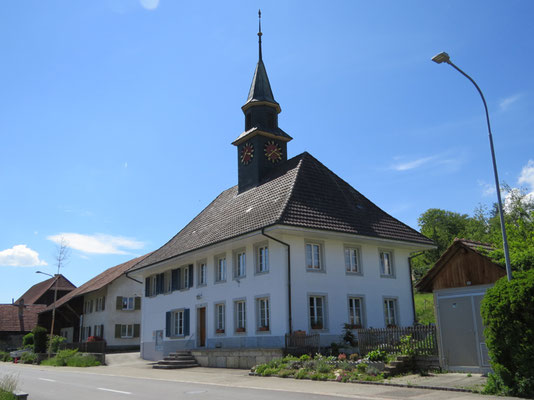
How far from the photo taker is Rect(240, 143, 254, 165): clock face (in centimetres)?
2798

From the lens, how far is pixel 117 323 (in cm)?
4266

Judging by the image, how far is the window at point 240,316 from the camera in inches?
893

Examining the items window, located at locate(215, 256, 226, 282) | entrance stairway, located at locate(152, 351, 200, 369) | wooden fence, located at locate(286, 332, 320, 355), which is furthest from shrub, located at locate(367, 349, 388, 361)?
entrance stairway, located at locate(152, 351, 200, 369)

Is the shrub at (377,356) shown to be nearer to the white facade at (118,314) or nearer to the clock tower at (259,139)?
the clock tower at (259,139)

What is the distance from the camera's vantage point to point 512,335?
33.2 ft

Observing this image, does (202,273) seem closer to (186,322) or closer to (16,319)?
(186,322)

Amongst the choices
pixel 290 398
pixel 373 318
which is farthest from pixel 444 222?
pixel 290 398

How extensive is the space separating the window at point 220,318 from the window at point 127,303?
21.6 meters

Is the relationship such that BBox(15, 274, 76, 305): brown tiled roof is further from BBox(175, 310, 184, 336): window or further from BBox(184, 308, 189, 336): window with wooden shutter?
BBox(184, 308, 189, 336): window with wooden shutter

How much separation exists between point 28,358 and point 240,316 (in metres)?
22.7

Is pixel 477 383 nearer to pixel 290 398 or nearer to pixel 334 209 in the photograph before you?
pixel 290 398

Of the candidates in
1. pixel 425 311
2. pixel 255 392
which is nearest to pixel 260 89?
pixel 255 392

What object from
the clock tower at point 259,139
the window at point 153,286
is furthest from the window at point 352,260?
the window at point 153,286

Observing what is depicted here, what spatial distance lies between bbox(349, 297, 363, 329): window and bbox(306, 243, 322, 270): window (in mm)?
2322
